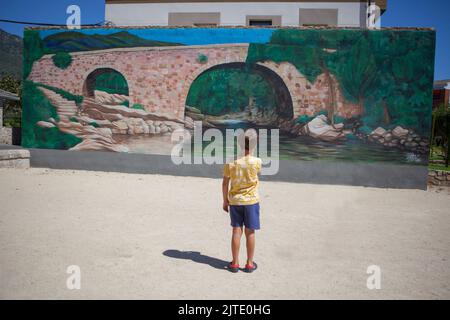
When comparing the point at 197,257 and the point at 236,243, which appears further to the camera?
the point at 197,257

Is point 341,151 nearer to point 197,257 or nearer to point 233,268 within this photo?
point 197,257

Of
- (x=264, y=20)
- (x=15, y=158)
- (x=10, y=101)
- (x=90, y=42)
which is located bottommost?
(x=15, y=158)

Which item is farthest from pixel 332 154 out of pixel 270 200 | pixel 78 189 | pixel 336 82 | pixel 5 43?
pixel 5 43

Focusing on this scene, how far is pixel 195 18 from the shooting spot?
17.3m

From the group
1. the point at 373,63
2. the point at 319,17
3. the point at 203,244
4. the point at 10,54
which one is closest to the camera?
the point at 203,244

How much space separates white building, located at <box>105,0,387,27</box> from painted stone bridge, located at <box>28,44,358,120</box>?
220 inches

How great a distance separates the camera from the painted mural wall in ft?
37.1

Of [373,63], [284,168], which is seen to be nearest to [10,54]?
[284,168]

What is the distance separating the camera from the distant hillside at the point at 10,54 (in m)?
84.1

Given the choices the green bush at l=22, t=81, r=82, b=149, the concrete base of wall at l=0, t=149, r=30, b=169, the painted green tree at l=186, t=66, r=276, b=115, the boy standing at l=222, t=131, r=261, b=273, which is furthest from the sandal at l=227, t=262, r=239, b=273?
the concrete base of wall at l=0, t=149, r=30, b=169

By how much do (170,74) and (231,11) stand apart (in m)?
6.72

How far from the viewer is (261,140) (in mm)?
11922

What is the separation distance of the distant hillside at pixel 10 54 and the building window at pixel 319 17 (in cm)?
8084

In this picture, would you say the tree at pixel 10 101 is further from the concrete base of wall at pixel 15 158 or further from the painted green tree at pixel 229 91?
the painted green tree at pixel 229 91
